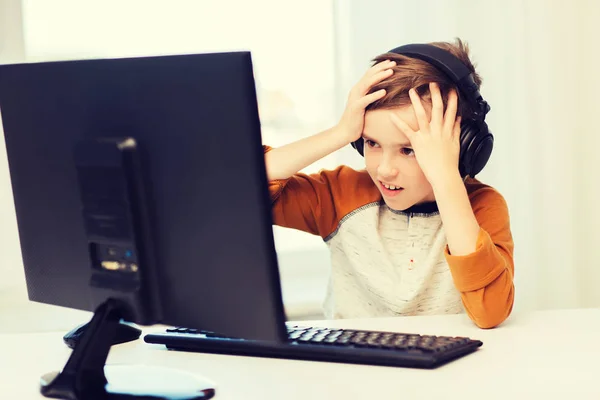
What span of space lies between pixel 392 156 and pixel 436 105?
0.11 meters

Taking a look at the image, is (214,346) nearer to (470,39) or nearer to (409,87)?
(409,87)

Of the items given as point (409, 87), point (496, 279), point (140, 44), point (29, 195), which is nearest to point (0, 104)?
point (29, 195)

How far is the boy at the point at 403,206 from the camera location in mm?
1150

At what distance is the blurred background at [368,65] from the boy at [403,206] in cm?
72

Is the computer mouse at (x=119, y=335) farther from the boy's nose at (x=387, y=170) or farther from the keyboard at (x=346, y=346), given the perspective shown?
the boy's nose at (x=387, y=170)

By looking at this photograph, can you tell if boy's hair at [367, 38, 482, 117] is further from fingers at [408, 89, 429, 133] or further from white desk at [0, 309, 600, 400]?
white desk at [0, 309, 600, 400]

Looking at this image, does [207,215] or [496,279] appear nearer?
[207,215]

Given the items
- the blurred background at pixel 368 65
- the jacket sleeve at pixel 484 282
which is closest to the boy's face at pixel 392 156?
the jacket sleeve at pixel 484 282

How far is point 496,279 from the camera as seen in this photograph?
1.15 m

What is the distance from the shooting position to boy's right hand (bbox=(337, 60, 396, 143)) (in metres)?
1.25

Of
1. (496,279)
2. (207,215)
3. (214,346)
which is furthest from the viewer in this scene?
(496,279)

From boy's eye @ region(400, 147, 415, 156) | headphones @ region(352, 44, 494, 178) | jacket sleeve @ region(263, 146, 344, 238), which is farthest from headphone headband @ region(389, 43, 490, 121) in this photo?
jacket sleeve @ region(263, 146, 344, 238)

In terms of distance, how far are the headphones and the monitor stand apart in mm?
587

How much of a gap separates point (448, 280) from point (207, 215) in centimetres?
71
